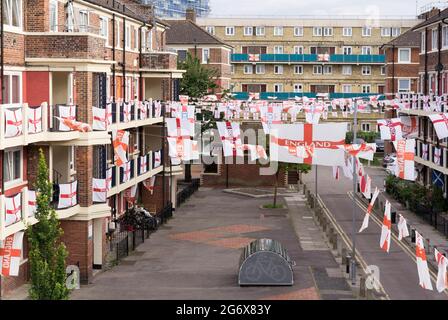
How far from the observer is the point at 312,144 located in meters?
38.0

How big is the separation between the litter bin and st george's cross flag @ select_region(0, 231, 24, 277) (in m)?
8.50

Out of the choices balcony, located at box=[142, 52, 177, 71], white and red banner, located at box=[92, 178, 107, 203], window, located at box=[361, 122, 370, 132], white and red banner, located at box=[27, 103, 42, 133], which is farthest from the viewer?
window, located at box=[361, 122, 370, 132]

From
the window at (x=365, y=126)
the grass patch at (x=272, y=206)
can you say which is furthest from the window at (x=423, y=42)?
the window at (x=365, y=126)

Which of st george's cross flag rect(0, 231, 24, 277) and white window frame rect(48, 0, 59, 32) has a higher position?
white window frame rect(48, 0, 59, 32)

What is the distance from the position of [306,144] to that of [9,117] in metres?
16.0

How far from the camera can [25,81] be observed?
2986 cm

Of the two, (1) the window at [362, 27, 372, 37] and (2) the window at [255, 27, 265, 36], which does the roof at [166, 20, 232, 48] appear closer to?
(2) the window at [255, 27, 265, 36]

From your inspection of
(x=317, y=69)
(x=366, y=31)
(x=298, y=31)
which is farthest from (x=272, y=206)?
(x=366, y=31)

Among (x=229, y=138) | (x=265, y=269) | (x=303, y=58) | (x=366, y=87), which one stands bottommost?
(x=265, y=269)

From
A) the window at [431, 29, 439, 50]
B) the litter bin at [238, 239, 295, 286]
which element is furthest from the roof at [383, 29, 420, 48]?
the litter bin at [238, 239, 295, 286]

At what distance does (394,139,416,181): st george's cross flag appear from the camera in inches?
1298

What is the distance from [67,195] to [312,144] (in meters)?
12.3

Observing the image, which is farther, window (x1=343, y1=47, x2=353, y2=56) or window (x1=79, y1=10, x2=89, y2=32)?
window (x1=343, y1=47, x2=353, y2=56)

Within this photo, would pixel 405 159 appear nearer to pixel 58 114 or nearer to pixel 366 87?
pixel 58 114
